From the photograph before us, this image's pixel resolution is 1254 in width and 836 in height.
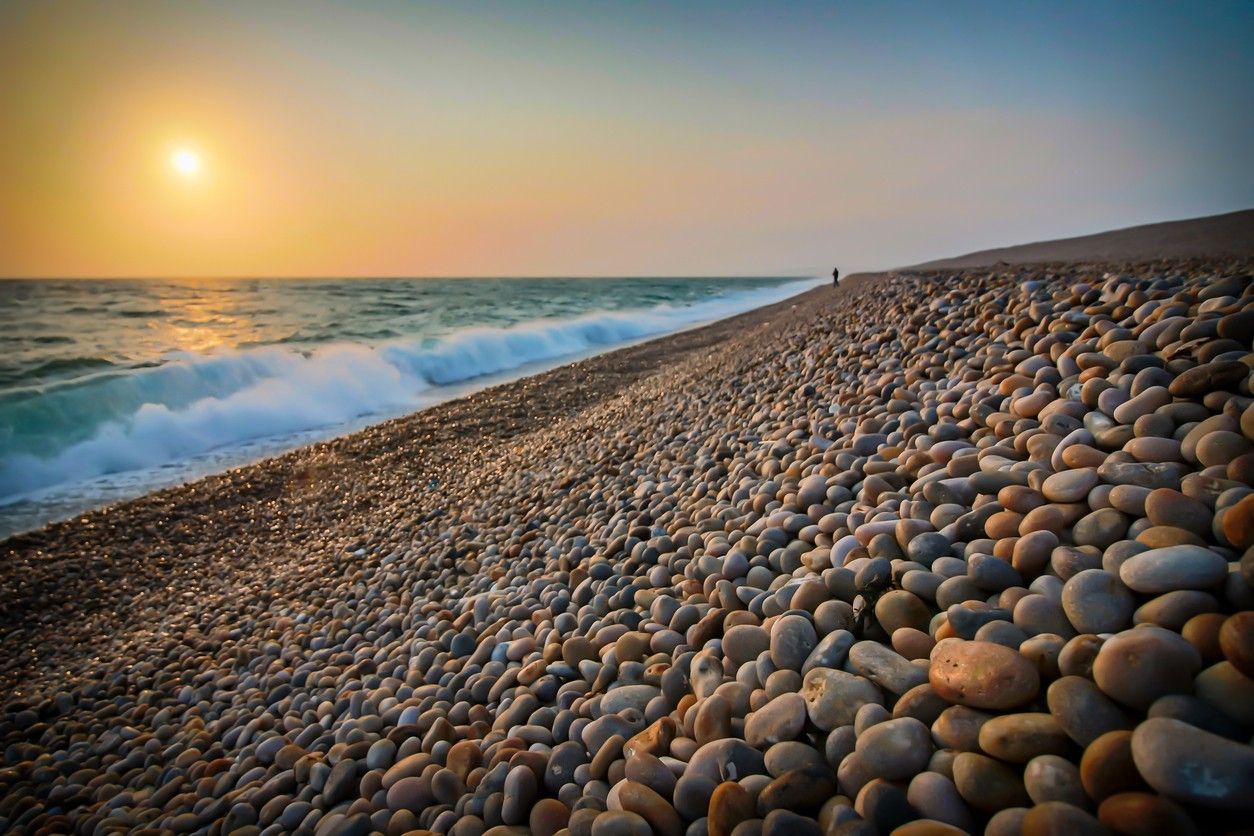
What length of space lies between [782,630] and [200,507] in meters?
5.99

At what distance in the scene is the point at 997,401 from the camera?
2.40 meters

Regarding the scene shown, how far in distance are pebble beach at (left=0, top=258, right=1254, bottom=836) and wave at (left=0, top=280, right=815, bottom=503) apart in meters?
4.14

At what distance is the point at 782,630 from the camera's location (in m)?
1.59

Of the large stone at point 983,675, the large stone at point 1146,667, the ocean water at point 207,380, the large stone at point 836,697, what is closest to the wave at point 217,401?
the ocean water at point 207,380

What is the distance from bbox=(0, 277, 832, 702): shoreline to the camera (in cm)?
412

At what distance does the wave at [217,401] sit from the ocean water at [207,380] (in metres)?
0.03

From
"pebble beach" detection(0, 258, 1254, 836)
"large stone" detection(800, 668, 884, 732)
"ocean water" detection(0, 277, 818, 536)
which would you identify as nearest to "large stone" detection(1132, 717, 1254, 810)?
"pebble beach" detection(0, 258, 1254, 836)

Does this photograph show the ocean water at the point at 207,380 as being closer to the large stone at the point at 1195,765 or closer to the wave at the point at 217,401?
the wave at the point at 217,401

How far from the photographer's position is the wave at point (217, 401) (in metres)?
7.64

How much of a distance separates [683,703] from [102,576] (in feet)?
16.6

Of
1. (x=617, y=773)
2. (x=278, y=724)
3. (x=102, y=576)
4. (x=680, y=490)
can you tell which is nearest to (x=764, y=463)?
(x=680, y=490)

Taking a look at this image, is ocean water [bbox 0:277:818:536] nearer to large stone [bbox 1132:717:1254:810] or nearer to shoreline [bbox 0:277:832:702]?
shoreline [bbox 0:277:832:702]

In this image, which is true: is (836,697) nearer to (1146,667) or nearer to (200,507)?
(1146,667)

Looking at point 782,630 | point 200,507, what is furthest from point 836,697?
point 200,507
